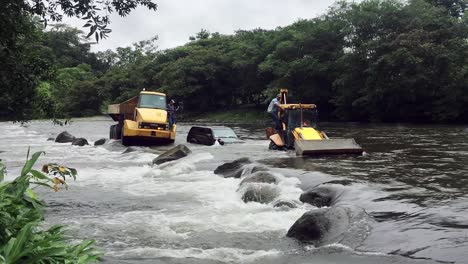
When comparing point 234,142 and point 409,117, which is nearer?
point 234,142

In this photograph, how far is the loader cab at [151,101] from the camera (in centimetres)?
2539

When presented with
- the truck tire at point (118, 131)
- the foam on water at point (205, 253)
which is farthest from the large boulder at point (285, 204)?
the truck tire at point (118, 131)

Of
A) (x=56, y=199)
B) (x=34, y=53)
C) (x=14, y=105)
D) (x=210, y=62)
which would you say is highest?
(x=210, y=62)

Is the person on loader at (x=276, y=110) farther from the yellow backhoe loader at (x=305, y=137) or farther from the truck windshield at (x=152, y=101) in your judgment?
the truck windshield at (x=152, y=101)

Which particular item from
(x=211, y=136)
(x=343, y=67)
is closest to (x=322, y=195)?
(x=211, y=136)

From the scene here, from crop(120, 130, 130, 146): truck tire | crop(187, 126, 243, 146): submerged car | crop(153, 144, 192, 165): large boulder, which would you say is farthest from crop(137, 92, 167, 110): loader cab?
crop(153, 144, 192, 165): large boulder

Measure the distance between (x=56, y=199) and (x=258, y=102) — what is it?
58.2 m

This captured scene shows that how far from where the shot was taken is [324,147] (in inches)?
684

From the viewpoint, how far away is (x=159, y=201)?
11.6 metres

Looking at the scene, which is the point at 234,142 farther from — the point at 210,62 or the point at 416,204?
the point at 210,62

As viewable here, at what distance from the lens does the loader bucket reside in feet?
56.5

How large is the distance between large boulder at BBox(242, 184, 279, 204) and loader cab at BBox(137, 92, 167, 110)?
592 inches

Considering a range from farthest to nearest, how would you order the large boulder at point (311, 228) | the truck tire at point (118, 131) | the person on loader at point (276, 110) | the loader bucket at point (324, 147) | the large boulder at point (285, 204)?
the truck tire at point (118, 131) → the person on loader at point (276, 110) → the loader bucket at point (324, 147) → the large boulder at point (285, 204) → the large boulder at point (311, 228)

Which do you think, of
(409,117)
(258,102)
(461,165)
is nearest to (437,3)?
(409,117)
